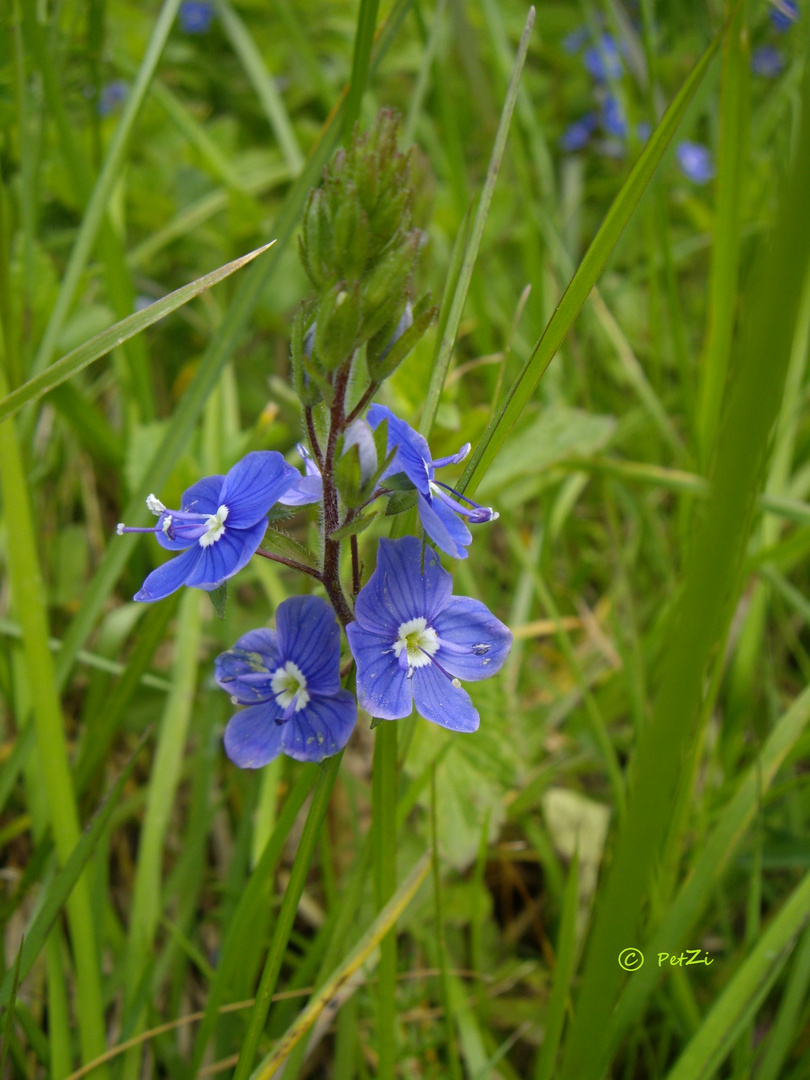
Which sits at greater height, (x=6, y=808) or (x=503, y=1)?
(x=503, y=1)

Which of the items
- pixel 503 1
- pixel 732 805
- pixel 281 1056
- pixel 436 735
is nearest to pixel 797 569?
pixel 732 805

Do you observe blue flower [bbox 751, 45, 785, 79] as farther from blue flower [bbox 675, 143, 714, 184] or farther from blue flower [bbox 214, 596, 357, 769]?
blue flower [bbox 214, 596, 357, 769]

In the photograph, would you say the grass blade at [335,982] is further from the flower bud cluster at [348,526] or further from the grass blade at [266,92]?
the grass blade at [266,92]

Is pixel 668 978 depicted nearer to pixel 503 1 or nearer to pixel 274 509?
pixel 274 509

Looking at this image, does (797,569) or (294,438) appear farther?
(294,438)

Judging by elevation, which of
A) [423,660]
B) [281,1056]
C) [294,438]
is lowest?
[281,1056]

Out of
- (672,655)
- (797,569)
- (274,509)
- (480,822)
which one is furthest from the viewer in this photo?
(797,569)

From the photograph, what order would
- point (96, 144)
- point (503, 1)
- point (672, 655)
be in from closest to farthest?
point (672, 655), point (96, 144), point (503, 1)
